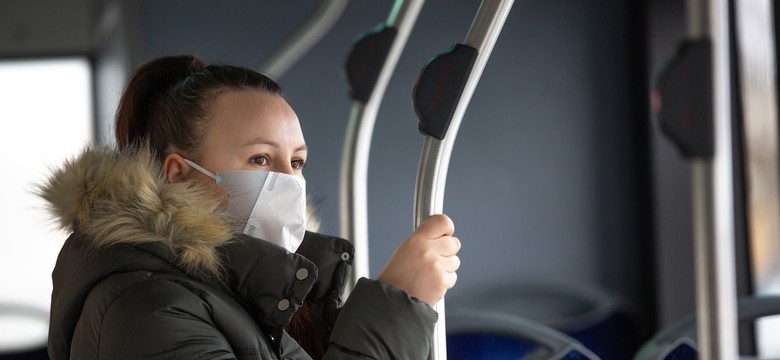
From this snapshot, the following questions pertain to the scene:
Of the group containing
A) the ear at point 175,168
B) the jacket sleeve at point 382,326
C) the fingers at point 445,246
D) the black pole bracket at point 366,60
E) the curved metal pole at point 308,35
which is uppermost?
the curved metal pole at point 308,35

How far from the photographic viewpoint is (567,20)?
426cm

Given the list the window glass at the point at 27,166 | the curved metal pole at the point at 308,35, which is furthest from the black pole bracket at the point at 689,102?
the window glass at the point at 27,166

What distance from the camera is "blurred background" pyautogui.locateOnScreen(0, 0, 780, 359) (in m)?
3.96

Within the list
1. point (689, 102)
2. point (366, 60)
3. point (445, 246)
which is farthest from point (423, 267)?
point (366, 60)

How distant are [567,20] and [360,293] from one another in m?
3.39

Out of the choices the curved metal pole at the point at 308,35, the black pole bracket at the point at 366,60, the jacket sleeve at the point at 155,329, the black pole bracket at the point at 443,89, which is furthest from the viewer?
the curved metal pole at the point at 308,35

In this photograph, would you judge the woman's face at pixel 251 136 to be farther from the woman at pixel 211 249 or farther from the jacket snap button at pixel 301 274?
the jacket snap button at pixel 301 274

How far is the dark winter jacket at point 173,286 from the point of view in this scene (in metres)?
1.01

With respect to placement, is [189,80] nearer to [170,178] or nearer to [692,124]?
[170,178]

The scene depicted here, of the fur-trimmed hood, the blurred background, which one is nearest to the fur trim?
the fur-trimmed hood

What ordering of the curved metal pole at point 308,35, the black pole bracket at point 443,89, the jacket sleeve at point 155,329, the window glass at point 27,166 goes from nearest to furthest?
the jacket sleeve at point 155,329, the black pole bracket at point 443,89, the curved metal pole at point 308,35, the window glass at point 27,166

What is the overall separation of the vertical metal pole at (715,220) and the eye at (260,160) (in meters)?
0.54

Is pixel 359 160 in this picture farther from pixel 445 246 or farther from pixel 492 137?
pixel 492 137

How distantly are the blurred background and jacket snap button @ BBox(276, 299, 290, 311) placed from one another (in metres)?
2.84
